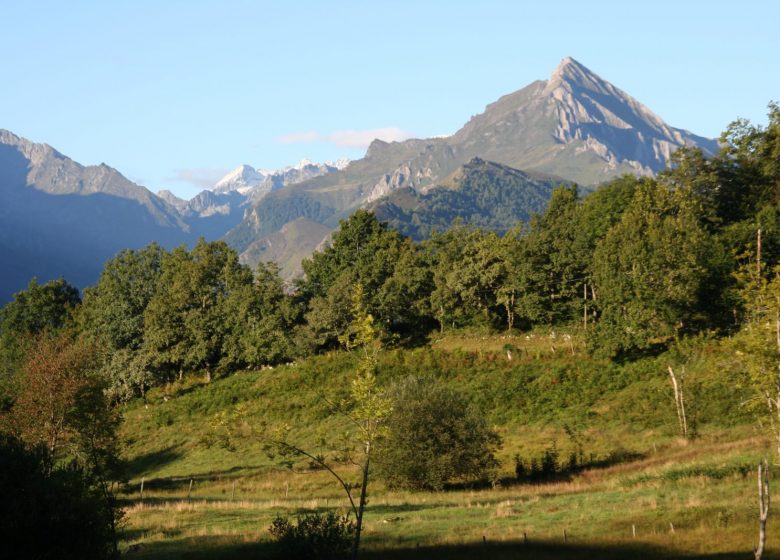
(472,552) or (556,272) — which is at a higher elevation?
(556,272)

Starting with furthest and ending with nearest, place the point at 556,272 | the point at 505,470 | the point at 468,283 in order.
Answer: the point at 468,283 < the point at 556,272 < the point at 505,470

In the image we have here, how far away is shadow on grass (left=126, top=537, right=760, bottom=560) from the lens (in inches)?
1190

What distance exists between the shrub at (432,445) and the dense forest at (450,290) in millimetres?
14275

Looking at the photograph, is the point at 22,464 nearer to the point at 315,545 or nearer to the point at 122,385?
the point at 315,545

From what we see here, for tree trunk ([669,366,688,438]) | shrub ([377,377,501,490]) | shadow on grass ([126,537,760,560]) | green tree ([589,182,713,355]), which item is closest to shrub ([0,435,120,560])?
shadow on grass ([126,537,760,560])

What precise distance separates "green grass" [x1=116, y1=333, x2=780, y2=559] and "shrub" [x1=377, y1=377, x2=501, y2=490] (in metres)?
2.50

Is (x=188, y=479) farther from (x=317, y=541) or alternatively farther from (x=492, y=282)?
(x=492, y=282)

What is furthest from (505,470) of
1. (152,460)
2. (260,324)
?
(260,324)

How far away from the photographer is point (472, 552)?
31.9 metres

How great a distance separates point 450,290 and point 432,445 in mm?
43330

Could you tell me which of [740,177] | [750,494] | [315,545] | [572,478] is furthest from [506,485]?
[740,177]

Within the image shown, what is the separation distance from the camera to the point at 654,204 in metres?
90.9

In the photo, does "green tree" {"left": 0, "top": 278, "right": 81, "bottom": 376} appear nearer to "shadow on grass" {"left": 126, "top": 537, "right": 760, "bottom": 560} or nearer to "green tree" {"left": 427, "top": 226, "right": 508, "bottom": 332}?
"green tree" {"left": 427, "top": 226, "right": 508, "bottom": 332}

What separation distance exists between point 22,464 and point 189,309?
287 ft
